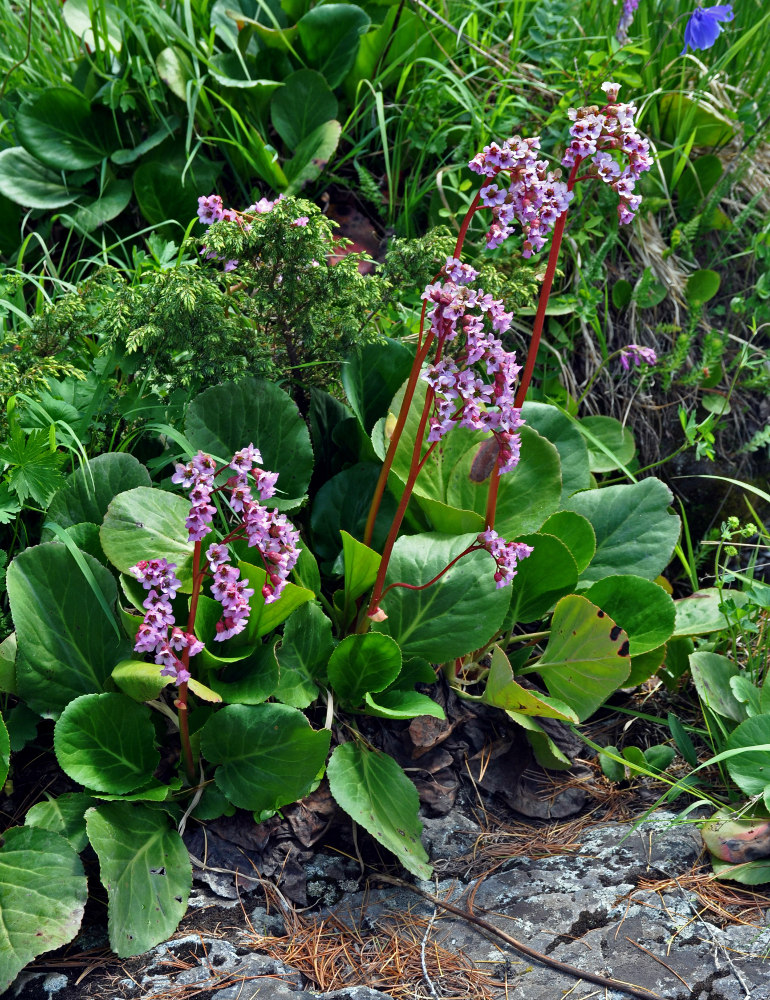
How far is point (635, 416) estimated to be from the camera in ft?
9.89

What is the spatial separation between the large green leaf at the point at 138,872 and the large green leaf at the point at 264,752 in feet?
0.52

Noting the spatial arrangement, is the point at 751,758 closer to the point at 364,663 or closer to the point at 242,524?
the point at 364,663

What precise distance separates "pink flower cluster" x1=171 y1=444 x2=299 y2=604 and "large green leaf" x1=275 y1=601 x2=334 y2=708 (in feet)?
1.24

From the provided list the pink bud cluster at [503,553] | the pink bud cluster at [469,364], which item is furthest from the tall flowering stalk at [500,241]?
the pink bud cluster at [503,553]

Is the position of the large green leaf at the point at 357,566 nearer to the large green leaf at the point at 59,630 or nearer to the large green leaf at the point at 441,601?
the large green leaf at the point at 441,601

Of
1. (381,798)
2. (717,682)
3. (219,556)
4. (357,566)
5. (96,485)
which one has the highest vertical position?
(219,556)

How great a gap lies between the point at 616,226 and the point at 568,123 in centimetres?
39

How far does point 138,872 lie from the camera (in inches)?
64.2

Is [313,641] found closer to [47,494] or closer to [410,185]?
[47,494]

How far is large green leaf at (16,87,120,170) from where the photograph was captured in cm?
294

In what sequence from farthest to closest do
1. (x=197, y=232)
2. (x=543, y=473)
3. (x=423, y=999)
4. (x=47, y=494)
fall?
(x=197, y=232)
(x=543, y=473)
(x=47, y=494)
(x=423, y=999)

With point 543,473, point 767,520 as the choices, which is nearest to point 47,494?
point 543,473

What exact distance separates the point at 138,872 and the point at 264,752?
0.33 metres

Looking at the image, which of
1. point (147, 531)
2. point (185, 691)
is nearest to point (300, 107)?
point (147, 531)
